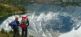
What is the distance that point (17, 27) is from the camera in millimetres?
1131

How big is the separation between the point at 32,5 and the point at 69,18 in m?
0.27

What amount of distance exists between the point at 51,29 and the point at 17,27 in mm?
227

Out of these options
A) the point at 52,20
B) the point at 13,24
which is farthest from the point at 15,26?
the point at 52,20

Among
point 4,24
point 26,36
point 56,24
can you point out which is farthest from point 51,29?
point 4,24

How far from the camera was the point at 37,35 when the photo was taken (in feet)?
3.75

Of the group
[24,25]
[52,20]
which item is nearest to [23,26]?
[24,25]

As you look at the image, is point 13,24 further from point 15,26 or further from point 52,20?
point 52,20

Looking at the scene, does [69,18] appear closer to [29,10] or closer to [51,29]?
[51,29]

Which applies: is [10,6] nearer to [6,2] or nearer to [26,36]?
[6,2]


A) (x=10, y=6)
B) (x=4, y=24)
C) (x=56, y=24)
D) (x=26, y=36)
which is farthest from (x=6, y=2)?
(x=56, y=24)

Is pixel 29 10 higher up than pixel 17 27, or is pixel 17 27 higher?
pixel 29 10

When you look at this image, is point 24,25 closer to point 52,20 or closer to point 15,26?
point 15,26

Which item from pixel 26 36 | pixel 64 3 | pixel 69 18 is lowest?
pixel 26 36

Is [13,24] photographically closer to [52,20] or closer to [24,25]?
[24,25]
